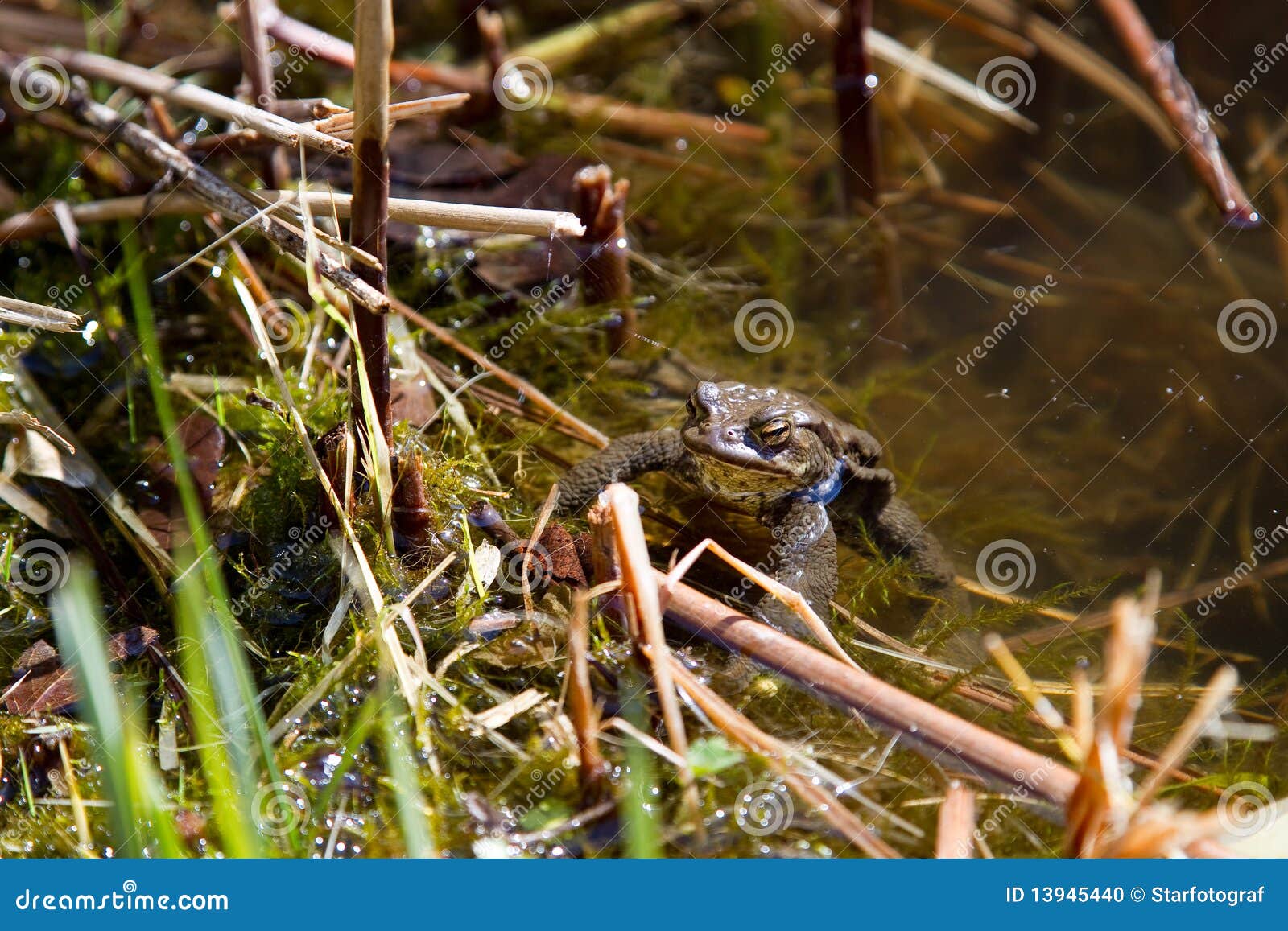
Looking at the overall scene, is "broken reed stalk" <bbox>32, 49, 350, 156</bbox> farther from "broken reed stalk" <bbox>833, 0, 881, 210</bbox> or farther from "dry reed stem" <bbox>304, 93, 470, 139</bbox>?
"broken reed stalk" <bbox>833, 0, 881, 210</bbox>

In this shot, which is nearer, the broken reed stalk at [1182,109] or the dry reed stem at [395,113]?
the dry reed stem at [395,113]

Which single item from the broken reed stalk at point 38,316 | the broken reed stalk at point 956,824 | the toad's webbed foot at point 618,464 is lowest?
the broken reed stalk at point 956,824

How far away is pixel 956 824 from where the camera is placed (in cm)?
329

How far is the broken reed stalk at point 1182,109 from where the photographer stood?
5.76 metres

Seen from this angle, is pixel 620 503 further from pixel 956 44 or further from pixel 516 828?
pixel 956 44

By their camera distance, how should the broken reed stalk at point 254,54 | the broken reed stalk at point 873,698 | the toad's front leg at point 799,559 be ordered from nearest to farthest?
the broken reed stalk at point 873,698 → the toad's front leg at point 799,559 → the broken reed stalk at point 254,54

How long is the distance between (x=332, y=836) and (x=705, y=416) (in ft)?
7.01

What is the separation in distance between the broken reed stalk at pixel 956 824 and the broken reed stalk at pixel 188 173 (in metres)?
2.50

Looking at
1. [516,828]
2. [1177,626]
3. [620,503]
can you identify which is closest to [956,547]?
[1177,626]

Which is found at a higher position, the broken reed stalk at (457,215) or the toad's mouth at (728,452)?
the broken reed stalk at (457,215)

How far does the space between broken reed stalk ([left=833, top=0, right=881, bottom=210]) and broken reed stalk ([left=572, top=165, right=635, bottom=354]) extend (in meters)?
1.75

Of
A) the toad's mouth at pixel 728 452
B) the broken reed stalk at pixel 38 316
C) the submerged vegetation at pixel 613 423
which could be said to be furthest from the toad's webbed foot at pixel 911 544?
the broken reed stalk at pixel 38 316

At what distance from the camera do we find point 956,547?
4.96 meters

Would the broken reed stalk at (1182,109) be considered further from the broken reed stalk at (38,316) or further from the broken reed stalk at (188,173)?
the broken reed stalk at (38,316)
